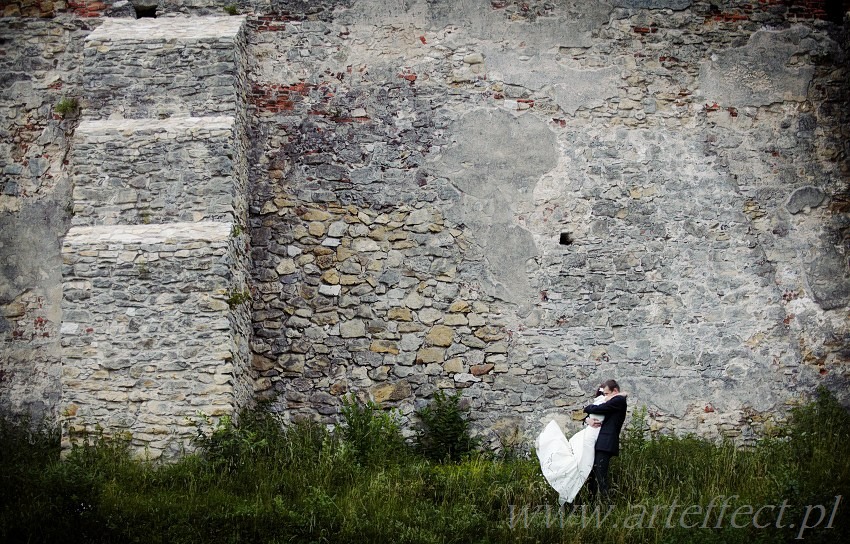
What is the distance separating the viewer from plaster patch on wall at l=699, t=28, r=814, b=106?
10.2 m

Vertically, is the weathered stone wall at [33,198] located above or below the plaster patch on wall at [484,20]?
below

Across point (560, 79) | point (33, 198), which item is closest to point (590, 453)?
point (560, 79)

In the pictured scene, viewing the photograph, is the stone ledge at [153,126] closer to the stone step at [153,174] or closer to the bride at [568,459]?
the stone step at [153,174]

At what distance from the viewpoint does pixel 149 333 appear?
28.0 feet

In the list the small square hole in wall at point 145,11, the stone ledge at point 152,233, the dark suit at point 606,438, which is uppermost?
the small square hole in wall at point 145,11

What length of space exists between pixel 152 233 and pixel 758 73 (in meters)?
7.19

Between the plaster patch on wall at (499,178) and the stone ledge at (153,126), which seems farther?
the plaster patch on wall at (499,178)

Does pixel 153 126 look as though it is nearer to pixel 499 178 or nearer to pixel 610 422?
pixel 499 178

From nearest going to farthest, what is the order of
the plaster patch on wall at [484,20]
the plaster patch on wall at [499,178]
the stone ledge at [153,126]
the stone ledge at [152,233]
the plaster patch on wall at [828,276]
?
the stone ledge at [152,233] < the stone ledge at [153,126] < the plaster patch on wall at [499,178] < the plaster patch on wall at [828,276] < the plaster patch on wall at [484,20]

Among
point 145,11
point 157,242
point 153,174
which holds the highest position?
point 145,11

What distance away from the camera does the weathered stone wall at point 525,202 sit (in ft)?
31.3

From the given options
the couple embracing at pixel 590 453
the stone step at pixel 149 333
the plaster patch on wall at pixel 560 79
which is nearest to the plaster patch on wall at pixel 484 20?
the plaster patch on wall at pixel 560 79

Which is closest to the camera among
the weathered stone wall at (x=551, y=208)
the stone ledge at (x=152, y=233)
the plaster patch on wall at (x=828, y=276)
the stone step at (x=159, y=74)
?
the stone ledge at (x=152, y=233)

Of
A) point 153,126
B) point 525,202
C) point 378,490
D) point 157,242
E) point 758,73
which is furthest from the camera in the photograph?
point 758,73
